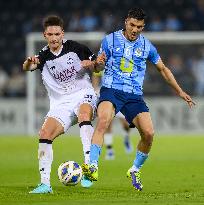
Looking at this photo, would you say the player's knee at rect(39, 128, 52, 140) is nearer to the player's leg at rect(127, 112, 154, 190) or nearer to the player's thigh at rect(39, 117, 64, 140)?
the player's thigh at rect(39, 117, 64, 140)

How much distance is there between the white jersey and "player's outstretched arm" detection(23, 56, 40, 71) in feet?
0.69

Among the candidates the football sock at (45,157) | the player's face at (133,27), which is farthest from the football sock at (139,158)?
the player's face at (133,27)

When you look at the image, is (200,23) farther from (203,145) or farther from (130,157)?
(130,157)

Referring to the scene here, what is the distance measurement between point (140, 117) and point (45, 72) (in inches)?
56.7

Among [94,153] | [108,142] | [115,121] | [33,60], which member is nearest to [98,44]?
[115,121]

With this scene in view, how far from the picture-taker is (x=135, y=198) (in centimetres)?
1027

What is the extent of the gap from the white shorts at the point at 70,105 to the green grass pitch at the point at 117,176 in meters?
0.90

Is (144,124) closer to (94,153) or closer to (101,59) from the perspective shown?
(94,153)

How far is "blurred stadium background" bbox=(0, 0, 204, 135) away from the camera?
2506 cm

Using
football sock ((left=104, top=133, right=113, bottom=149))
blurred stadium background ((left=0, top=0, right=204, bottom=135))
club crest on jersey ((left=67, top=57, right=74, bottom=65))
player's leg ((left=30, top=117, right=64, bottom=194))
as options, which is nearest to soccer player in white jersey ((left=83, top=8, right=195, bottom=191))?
club crest on jersey ((left=67, top=57, right=74, bottom=65))

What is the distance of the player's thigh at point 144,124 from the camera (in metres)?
11.2

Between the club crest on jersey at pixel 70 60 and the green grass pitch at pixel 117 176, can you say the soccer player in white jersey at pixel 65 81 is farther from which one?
the green grass pitch at pixel 117 176

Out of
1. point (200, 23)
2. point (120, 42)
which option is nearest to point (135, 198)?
point (120, 42)

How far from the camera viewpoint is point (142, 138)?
1140cm
